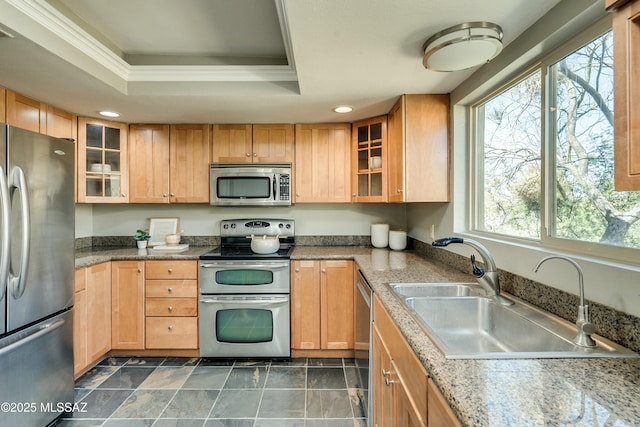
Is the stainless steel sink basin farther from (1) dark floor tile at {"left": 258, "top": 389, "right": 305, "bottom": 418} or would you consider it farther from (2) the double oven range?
(2) the double oven range

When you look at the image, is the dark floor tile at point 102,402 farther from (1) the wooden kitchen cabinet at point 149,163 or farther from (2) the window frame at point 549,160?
(2) the window frame at point 549,160

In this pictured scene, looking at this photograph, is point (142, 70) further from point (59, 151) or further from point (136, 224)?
point (136, 224)

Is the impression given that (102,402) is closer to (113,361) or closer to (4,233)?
(113,361)

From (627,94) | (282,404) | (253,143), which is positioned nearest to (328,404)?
(282,404)

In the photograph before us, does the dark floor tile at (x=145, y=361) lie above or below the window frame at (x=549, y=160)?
below

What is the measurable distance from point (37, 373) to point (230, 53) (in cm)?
226

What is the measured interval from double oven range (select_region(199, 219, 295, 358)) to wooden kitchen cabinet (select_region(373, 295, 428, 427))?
1.11 meters

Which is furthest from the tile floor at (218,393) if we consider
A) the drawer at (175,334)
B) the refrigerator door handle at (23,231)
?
the refrigerator door handle at (23,231)

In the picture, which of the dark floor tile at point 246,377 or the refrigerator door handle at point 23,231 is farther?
the dark floor tile at point 246,377

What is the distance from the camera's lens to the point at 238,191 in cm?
284

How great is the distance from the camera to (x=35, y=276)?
1.56m

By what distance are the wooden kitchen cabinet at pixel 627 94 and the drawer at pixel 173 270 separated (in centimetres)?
260

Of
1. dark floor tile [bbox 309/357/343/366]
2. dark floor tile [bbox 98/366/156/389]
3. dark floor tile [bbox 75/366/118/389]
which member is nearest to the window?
dark floor tile [bbox 309/357/343/366]

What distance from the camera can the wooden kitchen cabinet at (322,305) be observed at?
2.54 meters
